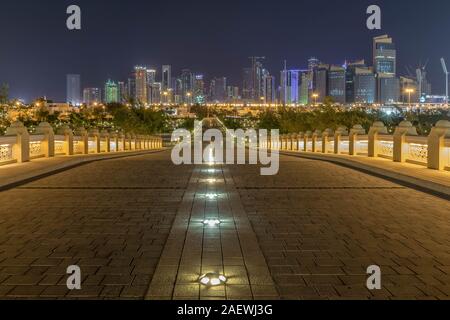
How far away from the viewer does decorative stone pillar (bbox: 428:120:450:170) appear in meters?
16.4

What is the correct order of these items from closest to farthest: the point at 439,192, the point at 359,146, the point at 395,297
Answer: the point at 395,297
the point at 439,192
the point at 359,146

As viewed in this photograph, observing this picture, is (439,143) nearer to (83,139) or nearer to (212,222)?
(212,222)

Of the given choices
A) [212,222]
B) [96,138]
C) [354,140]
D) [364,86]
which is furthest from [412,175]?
[364,86]

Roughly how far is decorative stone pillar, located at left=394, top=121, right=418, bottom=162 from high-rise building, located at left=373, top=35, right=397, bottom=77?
97781mm

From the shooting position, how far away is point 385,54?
Result: 396 ft

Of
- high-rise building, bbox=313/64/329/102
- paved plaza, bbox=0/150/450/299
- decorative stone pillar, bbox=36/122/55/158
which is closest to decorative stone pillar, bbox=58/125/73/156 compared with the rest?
decorative stone pillar, bbox=36/122/55/158

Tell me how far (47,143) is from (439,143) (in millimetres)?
14309

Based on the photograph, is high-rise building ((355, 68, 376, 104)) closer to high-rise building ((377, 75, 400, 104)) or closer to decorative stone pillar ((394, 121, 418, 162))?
high-rise building ((377, 75, 400, 104))

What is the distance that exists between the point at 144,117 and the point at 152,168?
60972 millimetres

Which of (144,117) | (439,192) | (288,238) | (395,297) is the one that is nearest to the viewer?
(395,297)

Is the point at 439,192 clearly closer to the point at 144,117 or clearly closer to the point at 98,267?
the point at 98,267
